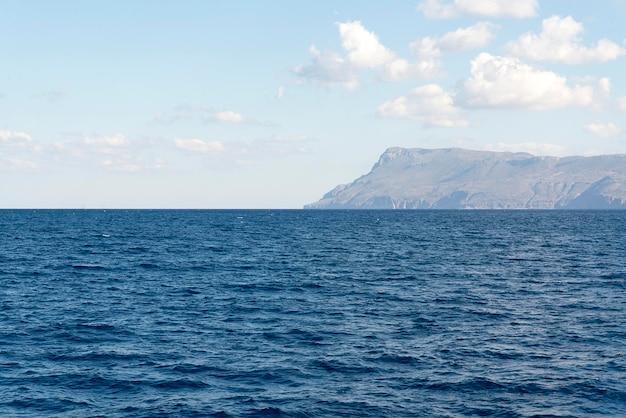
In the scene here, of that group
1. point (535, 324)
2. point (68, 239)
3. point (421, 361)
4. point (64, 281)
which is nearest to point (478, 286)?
point (535, 324)

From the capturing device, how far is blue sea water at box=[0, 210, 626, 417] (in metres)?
30.4

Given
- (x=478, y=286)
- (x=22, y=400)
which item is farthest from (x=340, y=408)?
(x=478, y=286)

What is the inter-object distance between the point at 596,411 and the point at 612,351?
37.9 feet

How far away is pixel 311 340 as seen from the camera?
1656 inches

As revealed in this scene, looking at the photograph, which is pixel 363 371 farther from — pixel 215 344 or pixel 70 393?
pixel 70 393

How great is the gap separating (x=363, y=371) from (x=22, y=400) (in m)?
17.5

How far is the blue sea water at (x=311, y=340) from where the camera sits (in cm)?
3041

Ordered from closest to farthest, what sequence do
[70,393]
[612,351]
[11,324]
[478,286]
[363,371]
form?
[70,393] → [363,371] → [612,351] → [11,324] → [478,286]

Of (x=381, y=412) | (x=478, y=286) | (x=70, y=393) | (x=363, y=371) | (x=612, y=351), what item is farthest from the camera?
(x=478, y=286)

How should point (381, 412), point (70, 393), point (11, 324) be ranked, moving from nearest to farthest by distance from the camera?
point (381, 412) < point (70, 393) < point (11, 324)

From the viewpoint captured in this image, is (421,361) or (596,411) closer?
(596,411)

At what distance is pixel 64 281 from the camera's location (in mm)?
68000

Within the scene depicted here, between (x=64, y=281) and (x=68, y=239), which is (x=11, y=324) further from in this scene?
(x=68, y=239)

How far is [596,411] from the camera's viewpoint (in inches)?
1145
